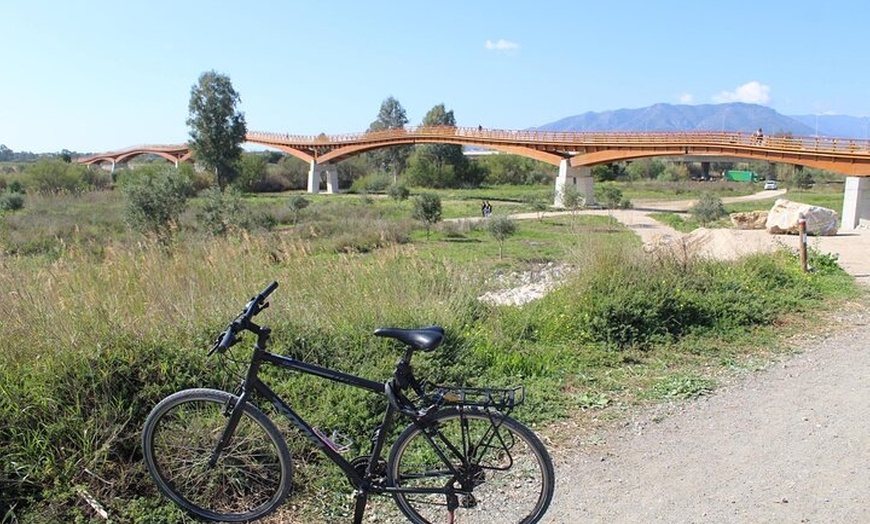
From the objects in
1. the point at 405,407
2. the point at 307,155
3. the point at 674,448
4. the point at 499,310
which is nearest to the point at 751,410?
the point at 674,448

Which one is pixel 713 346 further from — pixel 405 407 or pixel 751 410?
pixel 405 407

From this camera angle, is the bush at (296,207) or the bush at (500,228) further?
the bush at (296,207)

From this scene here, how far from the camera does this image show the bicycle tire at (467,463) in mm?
3240

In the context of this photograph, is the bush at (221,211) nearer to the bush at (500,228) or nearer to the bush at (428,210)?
the bush at (428,210)

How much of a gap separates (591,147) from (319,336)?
1829 inches

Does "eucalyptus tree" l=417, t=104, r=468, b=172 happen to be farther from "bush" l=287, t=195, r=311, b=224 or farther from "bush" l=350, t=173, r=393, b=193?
"bush" l=287, t=195, r=311, b=224

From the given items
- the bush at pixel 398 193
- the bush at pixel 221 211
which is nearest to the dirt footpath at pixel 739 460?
the bush at pixel 221 211

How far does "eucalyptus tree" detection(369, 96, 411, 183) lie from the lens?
9100cm

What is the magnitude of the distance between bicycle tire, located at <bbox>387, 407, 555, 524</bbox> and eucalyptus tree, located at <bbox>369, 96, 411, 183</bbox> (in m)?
84.7

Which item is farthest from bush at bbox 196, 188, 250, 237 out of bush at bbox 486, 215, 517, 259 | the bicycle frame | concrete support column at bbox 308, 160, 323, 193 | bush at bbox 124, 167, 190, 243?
concrete support column at bbox 308, 160, 323, 193

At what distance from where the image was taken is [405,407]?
3.23 meters

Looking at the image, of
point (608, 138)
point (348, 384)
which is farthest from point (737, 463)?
point (608, 138)

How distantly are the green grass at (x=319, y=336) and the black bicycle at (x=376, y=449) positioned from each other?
288 millimetres

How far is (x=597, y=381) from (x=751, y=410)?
1.33 m
